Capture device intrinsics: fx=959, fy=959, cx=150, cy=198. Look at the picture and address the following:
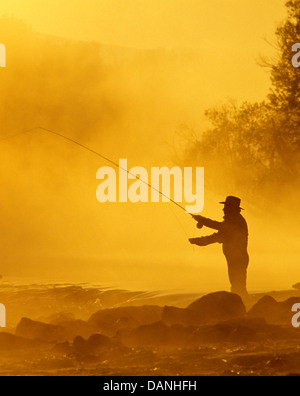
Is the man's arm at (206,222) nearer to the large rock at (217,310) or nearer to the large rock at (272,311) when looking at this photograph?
the large rock at (217,310)

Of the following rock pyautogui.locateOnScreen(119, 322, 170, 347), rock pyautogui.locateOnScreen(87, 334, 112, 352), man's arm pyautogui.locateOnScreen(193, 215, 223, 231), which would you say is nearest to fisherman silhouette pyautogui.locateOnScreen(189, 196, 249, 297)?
man's arm pyautogui.locateOnScreen(193, 215, 223, 231)

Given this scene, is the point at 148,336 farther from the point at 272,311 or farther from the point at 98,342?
the point at 272,311

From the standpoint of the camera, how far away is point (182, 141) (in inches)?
1593

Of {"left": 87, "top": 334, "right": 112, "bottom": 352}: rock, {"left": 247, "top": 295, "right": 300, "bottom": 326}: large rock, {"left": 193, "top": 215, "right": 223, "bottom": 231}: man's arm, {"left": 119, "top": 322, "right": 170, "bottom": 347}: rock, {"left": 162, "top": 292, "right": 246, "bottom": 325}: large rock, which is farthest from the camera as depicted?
{"left": 193, "top": 215, "right": 223, "bottom": 231}: man's arm

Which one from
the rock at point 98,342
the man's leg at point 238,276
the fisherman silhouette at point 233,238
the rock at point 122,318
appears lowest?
the rock at point 98,342

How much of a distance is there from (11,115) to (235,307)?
74.1ft

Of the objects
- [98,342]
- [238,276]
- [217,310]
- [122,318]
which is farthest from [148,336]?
[238,276]

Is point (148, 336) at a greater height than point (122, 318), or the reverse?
point (122, 318)

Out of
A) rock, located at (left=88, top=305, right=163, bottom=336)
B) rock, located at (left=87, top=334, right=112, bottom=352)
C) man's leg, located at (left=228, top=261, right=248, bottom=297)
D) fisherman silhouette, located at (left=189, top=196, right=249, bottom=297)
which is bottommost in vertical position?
rock, located at (left=87, top=334, right=112, bottom=352)

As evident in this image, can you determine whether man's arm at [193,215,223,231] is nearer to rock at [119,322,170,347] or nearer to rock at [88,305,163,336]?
rock at [88,305,163,336]

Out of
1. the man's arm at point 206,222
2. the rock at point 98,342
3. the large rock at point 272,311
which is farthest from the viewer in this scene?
the man's arm at point 206,222

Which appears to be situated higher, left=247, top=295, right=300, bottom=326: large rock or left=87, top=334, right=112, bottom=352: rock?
left=247, top=295, right=300, bottom=326: large rock

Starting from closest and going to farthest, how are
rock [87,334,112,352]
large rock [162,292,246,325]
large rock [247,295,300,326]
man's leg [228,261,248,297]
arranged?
1. rock [87,334,112,352]
2. large rock [162,292,246,325]
3. large rock [247,295,300,326]
4. man's leg [228,261,248,297]

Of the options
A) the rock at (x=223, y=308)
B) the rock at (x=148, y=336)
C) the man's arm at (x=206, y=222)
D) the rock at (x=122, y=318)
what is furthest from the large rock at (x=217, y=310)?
the man's arm at (x=206, y=222)
